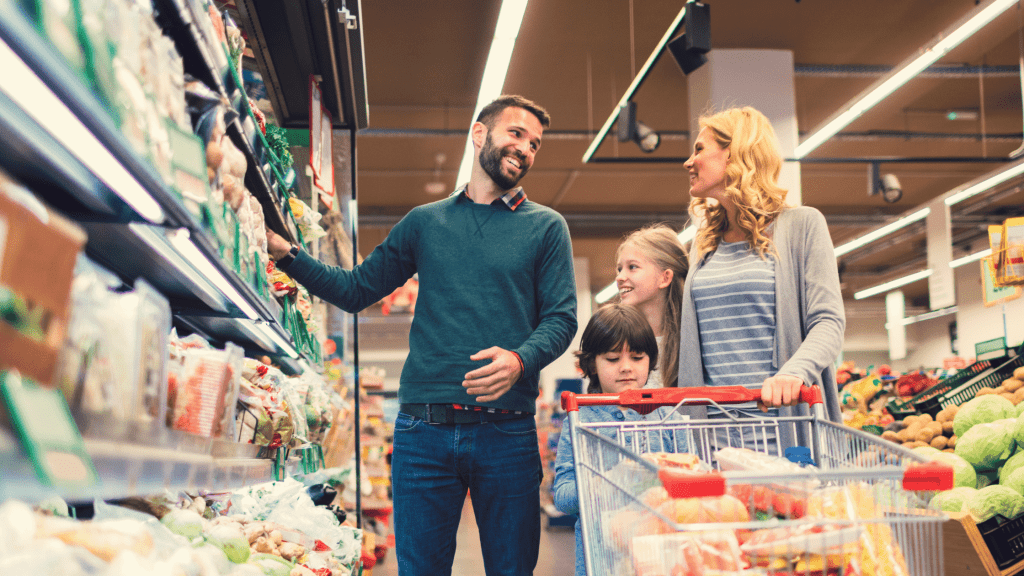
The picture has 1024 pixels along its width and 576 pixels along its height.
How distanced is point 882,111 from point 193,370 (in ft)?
31.6

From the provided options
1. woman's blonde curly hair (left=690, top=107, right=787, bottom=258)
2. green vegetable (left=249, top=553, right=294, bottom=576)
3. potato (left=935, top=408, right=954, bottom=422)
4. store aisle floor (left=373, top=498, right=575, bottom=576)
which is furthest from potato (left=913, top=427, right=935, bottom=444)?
green vegetable (left=249, top=553, right=294, bottom=576)

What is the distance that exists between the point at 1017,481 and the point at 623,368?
219cm

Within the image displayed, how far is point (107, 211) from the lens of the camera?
100 cm

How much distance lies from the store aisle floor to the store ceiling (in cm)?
439

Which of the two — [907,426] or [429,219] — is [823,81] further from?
[429,219]

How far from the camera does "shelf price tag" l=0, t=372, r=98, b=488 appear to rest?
25.2 inches

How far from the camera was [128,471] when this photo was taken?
870 millimetres

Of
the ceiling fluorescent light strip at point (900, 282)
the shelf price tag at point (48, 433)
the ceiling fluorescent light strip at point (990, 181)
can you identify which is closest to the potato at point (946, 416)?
the shelf price tag at point (48, 433)

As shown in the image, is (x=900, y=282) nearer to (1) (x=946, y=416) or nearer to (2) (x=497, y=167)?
(1) (x=946, y=416)

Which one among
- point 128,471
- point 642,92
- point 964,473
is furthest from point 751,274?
point 642,92

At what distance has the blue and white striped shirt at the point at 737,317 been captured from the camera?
1977 mm

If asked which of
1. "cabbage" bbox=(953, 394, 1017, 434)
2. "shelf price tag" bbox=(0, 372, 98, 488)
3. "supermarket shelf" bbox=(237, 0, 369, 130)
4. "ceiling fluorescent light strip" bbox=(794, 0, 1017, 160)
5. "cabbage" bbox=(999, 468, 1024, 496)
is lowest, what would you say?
"cabbage" bbox=(999, 468, 1024, 496)

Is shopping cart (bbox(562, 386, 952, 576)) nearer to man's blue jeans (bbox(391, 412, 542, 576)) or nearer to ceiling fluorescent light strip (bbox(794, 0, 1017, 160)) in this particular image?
man's blue jeans (bbox(391, 412, 542, 576))

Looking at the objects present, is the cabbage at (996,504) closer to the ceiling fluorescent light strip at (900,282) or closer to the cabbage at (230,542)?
the cabbage at (230,542)
